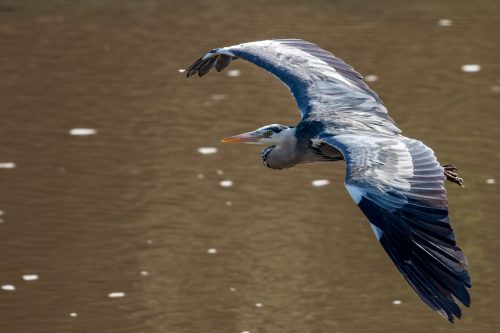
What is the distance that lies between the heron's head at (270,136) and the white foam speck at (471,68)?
9.34 meters

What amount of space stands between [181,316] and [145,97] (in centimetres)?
684

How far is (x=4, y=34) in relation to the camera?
22547 millimetres

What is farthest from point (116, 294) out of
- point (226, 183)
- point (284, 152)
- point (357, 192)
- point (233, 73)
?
point (233, 73)

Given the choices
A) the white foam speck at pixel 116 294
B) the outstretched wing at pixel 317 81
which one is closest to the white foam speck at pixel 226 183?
the white foam speck at pixel 116 294

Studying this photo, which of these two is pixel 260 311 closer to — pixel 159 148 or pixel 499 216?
pixel 499 216

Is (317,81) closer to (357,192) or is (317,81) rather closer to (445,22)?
(357,192)

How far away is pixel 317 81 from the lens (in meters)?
11.2

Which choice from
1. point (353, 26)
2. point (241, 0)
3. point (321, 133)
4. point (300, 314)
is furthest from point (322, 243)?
point (241, 0)

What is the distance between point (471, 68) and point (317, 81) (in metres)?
9.53

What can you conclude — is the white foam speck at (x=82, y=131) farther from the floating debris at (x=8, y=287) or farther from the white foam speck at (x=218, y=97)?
the floating debris at (x=8, y=287)

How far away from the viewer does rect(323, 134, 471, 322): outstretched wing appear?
8.34 m

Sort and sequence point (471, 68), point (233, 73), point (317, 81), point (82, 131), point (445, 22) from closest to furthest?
point (317, 81) < point (82, 131) < point (471, 68) < point (233, 73) < point (445, 22)

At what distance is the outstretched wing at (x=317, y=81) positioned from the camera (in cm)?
1055

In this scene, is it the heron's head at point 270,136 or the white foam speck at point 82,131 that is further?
the white foam speck at point 82,131
